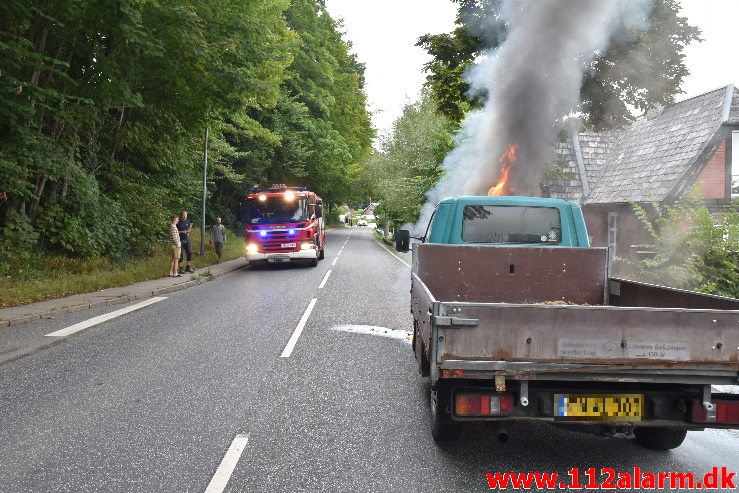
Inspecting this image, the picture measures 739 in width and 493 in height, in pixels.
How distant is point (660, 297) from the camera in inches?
183

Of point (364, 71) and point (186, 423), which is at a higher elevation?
point (364, 71)

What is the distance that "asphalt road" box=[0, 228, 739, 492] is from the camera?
11.7 ft

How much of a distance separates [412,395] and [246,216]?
1540 centimetres

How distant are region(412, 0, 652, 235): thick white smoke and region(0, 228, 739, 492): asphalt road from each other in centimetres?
641

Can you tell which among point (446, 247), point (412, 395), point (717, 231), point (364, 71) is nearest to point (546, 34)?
point (717, 231)

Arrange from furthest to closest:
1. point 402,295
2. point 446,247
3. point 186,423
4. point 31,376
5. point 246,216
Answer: point 246,216, point 402,295, point 31,376, point 446,247, point 186,423

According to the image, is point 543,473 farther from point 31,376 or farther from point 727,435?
point 31,376

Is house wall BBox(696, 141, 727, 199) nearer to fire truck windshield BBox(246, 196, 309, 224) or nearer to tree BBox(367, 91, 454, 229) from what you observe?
tree BBox(367, 91, 454, 229)

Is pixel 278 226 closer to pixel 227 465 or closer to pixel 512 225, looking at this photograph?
pixel 512 225

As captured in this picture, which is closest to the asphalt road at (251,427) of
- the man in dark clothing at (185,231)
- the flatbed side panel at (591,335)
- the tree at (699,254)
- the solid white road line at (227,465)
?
the solid white road line at (227,465)

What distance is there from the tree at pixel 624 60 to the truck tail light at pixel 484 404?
12.9 m

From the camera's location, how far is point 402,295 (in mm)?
12773

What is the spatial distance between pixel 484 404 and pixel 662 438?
162 centimetres

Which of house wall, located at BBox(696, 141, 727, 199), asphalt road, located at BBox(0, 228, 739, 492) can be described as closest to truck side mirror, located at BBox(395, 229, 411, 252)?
asphalt road, located at BBox(0, 228, 739, 492)
